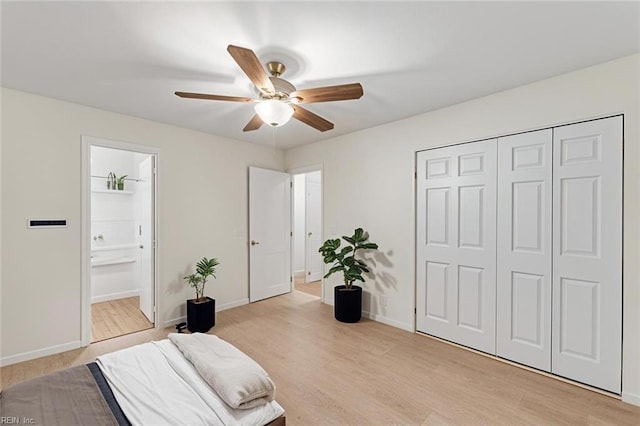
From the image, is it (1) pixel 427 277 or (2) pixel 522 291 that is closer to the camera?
(2) pixel 522 291

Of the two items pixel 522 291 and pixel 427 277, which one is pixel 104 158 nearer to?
pixel 427 277

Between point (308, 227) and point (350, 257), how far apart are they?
8.06 ft

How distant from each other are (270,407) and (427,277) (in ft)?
7.87

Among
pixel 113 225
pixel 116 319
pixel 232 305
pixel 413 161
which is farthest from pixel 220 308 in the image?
pixel 413 161

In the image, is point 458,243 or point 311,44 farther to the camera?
point 458,243

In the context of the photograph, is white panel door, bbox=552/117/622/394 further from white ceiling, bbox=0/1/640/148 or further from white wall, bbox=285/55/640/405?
white ceiling, bbox=0/1/640/148

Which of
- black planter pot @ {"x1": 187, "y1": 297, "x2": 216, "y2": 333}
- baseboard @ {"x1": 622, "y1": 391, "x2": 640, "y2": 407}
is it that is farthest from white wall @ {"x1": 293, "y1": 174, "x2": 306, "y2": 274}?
baseboard @ {"x1": 622, "y1": 391, "x2": 640, "y2": 407}

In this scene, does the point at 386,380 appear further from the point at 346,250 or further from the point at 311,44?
the point at 311,44

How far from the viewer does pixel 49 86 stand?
8.46 feet

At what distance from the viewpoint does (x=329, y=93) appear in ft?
6.75

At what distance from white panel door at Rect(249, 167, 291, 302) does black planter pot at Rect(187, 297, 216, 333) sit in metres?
1.00

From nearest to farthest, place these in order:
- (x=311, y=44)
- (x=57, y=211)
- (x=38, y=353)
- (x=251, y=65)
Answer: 1. (x=251, y=65)
2. (x=311, y=44)
3. (x=38, y=353)
4. (x=57, y=211)

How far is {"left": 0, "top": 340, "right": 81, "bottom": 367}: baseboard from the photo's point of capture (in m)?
2.61

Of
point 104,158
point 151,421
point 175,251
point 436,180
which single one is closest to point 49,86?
point 175,251
